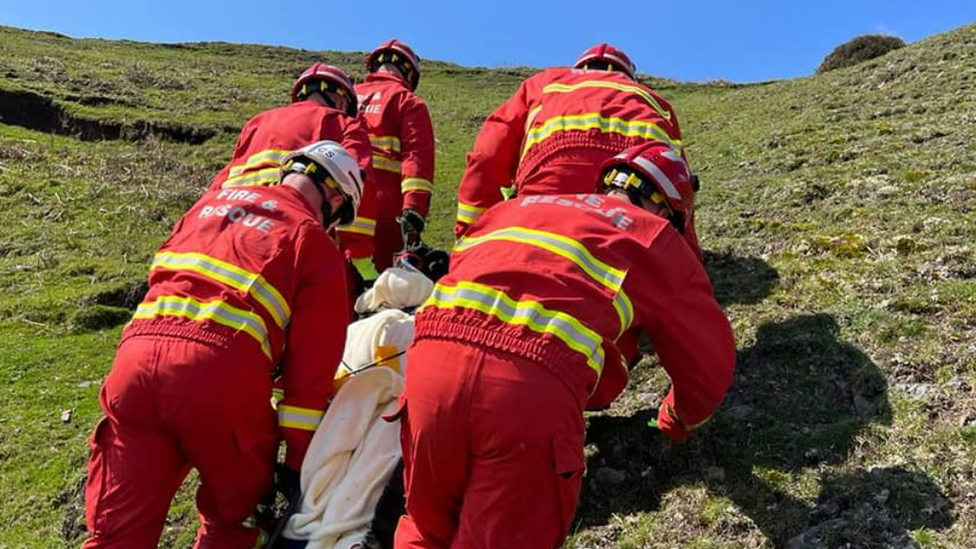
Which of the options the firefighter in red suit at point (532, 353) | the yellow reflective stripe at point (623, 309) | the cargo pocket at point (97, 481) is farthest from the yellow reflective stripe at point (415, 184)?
the yellow reflective stripe at point (623, 309)

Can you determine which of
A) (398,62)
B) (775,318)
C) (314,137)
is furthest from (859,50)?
(314,137)

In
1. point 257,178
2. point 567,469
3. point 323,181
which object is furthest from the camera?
point 257,178

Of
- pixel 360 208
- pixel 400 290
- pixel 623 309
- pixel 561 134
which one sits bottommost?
pixel 400 290

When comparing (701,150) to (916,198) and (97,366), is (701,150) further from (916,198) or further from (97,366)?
(97,366)

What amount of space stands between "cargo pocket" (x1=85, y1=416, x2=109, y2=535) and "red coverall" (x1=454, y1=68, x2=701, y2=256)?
2.72 meters

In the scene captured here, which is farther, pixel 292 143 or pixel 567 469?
pixel 292 143

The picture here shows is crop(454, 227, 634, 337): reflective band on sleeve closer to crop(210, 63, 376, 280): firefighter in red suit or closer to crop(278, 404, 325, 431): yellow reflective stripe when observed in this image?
crop(278, 404, 325, 431): yellow reflective stripe

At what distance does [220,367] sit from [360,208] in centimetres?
312

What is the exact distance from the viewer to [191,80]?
23.0 meters

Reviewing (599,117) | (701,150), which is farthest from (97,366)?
(701,150)

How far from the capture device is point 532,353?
114 inches

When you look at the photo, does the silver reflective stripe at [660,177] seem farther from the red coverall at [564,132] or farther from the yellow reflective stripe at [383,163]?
the yellow reflective stripe at [383,163]

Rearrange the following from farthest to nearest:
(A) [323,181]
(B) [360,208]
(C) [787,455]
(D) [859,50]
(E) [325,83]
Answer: (D) [859,50]
(B) [360,208]
(E) [325,83]
(A) [323,181]
(C) [787,455]

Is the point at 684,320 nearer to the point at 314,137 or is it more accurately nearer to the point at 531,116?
the point at 531,116
